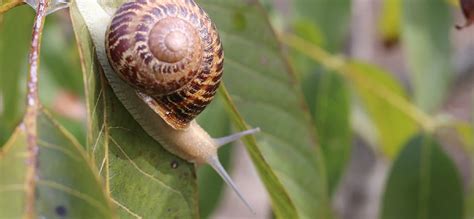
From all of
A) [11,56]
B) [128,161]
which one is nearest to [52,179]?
[128,161]

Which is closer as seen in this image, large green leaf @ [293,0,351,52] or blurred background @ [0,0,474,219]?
blurred background @ [0,0,474,219]

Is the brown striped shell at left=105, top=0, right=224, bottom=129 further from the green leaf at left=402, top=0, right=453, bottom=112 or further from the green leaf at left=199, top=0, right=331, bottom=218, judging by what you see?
the green leaf at left=402, top=0, right=453, bottom=112

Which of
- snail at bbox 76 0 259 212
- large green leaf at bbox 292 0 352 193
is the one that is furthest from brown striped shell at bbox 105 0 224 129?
large green leaf at bbox 292 0 352 193

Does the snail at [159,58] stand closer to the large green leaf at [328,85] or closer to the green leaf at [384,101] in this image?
the large green leaf at [328,85]

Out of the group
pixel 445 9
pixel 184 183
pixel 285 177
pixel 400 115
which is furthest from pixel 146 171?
pixel 445 9

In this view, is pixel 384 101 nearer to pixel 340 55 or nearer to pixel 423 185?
pixel 340 55

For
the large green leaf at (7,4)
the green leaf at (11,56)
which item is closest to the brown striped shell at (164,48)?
the large green leaf at (7,4)
